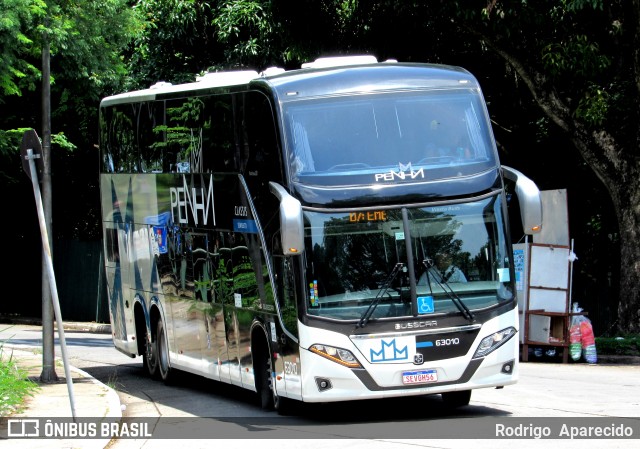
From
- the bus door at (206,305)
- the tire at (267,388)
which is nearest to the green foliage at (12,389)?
the bus door at (206,305)

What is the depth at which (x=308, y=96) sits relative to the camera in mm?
13477

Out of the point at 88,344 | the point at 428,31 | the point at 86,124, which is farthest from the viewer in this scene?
the point at 86,124

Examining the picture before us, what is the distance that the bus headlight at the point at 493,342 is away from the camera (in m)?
12.9

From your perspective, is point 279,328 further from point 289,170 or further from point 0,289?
point 0,289

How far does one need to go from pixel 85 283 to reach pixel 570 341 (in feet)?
69.3

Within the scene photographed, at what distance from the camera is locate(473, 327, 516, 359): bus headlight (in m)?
12.9

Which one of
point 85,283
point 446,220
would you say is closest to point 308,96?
point 446,220

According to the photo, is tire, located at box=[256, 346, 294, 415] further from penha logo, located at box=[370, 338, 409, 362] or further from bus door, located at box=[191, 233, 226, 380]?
penha logo, located at box=[370, 338, 409, 362]

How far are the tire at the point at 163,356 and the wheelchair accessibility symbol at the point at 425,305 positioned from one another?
7407mm

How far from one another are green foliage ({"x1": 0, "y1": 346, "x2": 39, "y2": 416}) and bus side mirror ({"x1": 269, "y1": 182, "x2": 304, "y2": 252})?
12.4 ft

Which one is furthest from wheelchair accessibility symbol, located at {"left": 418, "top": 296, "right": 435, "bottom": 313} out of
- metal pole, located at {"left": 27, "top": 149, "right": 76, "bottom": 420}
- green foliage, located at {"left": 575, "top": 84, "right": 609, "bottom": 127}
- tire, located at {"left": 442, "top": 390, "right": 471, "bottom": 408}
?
green foliage, located at {"left": 575, "top": 84, "right": 609, "bottom": 127}

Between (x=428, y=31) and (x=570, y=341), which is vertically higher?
(x=428, y=31)

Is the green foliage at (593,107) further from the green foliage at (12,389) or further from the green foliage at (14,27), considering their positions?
the green foliage at (12,389)

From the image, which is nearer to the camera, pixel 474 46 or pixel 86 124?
pixel 474 46
